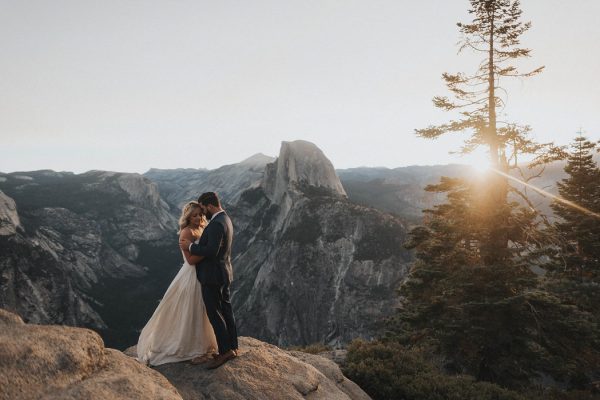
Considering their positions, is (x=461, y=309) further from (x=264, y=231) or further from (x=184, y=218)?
(x=264, y=231)

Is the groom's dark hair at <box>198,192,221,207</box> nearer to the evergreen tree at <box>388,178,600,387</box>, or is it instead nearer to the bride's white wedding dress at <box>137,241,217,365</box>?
the bride's white wedding dress at <box>137,241,217,365</box>

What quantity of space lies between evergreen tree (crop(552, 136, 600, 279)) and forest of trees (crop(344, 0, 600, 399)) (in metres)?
0.77

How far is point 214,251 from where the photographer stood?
17.7ft

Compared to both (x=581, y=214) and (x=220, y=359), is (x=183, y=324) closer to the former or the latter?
(x=220, y=359)

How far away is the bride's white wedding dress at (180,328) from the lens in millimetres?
5691

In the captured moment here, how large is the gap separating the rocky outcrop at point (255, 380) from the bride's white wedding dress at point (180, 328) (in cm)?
23

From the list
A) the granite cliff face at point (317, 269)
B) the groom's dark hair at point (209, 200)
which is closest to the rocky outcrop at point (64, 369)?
the groom's dark hair at point (209, 200)

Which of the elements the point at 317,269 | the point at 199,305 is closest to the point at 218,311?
the point at 199,305

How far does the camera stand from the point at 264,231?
86.8 meters

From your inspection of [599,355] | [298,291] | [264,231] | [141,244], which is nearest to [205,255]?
[599,355]

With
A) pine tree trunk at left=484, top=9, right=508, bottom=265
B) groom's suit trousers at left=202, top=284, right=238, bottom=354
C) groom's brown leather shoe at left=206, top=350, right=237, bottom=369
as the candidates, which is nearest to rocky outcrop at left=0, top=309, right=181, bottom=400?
groom's brown leather shoe at left=206, top=350, right=237, bottom=369

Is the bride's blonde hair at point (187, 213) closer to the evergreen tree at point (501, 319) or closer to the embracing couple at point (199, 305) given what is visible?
the embracing couple at point (199, 305)

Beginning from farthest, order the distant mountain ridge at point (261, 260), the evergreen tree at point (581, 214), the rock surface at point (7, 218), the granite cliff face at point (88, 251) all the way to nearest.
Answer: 1. the rock surface at point (7, 218)
2. the granite cliff face at point (88, 251)
3. the distant mountain ridge at point (261, 260)
4. the evergreen tree at point (581, 214)

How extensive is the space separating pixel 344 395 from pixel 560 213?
62.8ft
